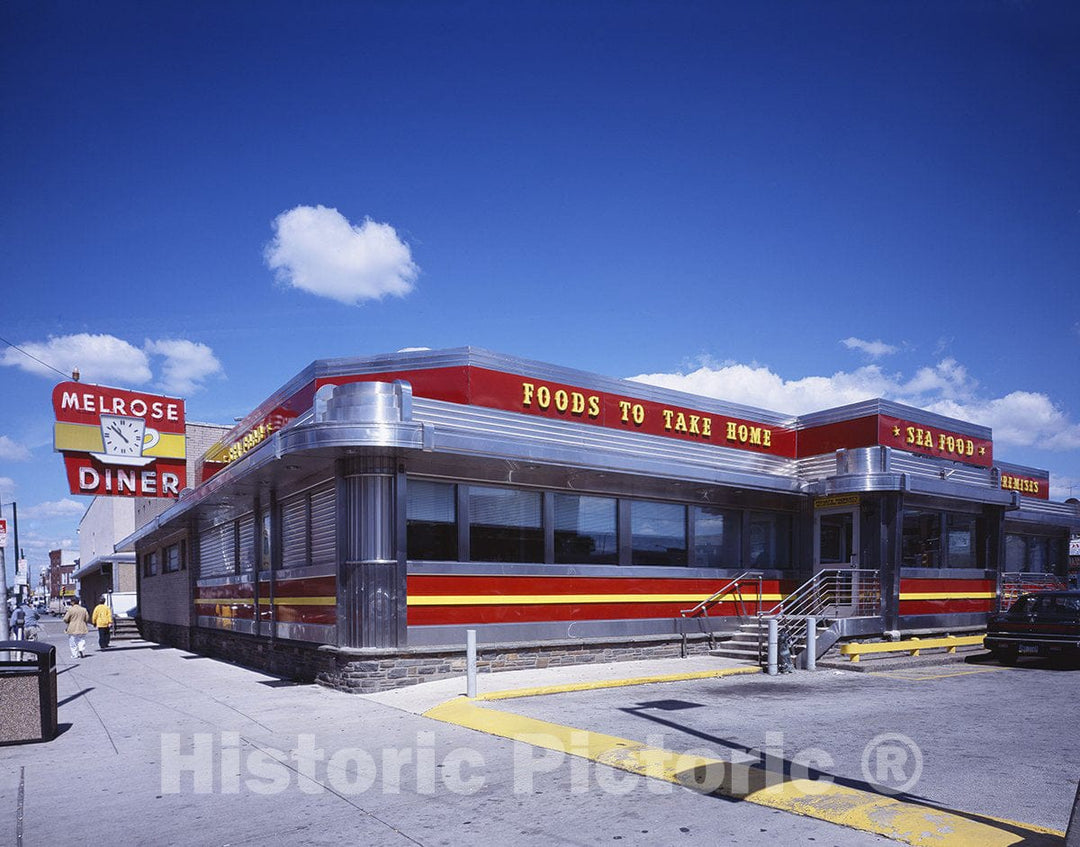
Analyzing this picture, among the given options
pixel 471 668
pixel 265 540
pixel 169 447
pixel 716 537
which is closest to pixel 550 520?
pixel 471 668

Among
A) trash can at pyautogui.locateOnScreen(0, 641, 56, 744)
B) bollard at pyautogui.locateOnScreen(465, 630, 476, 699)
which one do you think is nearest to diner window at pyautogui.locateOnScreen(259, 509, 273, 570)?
bollard at pyautogui.locateOnScreen(465, 630, 476, 699)

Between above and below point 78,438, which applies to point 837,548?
below

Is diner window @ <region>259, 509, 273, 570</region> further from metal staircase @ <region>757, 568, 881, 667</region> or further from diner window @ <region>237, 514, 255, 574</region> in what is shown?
metal staircase @ <region>757, 568, 881, 667</region>

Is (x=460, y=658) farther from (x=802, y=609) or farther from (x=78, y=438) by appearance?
(x=78, y=438)

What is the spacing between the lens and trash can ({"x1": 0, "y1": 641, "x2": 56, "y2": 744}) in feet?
31.2

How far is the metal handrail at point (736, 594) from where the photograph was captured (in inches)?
690

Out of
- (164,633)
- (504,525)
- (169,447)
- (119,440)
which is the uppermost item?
(119,440)

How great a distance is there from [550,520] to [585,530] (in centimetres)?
93

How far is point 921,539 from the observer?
1991 centimetres

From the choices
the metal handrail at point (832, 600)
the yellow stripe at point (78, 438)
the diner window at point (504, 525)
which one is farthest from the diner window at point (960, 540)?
the yellow stripe at point (78, 438)

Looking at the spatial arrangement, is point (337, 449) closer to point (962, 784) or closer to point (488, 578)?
point (488, 578)

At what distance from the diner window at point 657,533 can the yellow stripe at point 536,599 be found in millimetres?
726

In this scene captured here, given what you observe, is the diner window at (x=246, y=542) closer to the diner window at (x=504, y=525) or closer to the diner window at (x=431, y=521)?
the diner window at (x=431, y=521)

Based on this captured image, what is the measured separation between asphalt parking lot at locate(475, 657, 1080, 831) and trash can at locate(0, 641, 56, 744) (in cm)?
548
